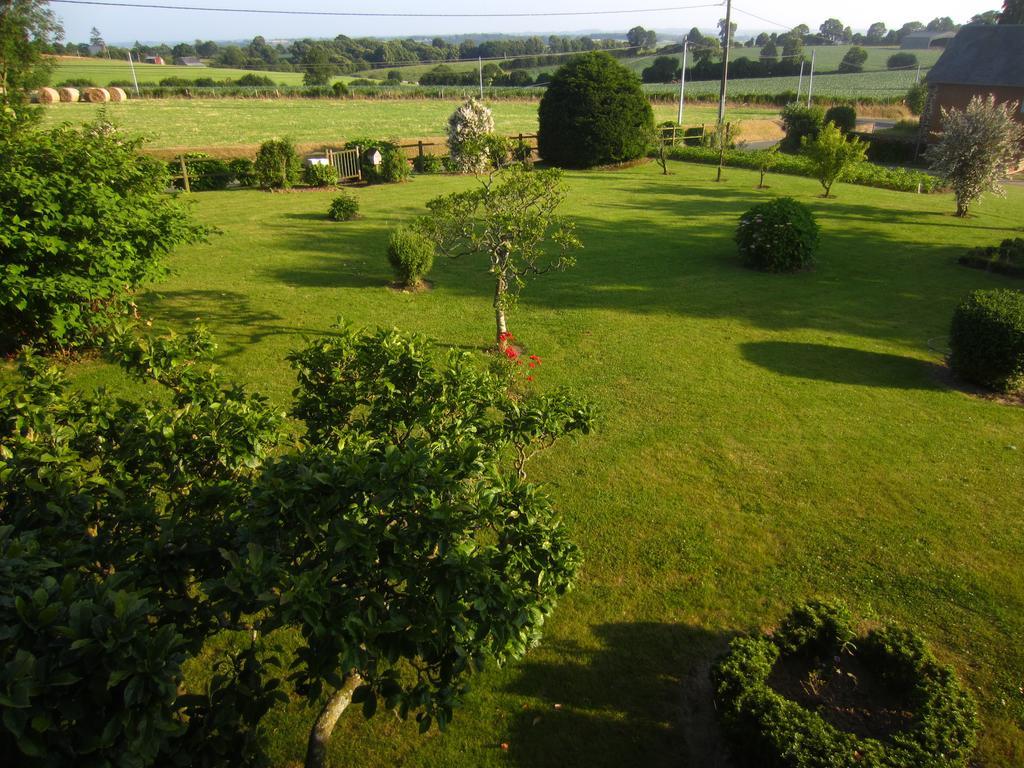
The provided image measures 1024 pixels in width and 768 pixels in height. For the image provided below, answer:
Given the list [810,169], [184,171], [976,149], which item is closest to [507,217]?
[976,149]

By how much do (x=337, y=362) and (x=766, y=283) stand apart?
13.6 meters

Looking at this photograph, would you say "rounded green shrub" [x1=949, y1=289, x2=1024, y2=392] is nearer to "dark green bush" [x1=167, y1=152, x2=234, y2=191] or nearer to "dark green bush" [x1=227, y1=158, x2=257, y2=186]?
"dark green bush" [x1=227, y1=158, x2=257, y2=186]

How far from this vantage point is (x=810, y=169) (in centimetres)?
2569

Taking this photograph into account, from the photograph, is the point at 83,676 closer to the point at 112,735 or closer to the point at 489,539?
the point at 112,735

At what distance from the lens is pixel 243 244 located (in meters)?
18.0

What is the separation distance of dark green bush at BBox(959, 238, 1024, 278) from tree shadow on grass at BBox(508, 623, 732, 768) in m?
15.9

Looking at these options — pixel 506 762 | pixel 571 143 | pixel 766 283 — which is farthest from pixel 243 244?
pixel 571 143

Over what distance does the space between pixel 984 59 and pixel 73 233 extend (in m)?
48.8

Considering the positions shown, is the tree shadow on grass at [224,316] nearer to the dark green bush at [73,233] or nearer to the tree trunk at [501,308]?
the dark green bush at [73,233]

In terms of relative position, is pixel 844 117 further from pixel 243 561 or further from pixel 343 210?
pixel 243 561

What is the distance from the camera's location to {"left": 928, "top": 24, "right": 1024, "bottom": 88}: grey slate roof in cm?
3756

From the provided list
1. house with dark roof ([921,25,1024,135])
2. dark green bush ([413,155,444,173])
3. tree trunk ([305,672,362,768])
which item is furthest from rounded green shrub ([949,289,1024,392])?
house with dark roof ([921,25,1024,135])

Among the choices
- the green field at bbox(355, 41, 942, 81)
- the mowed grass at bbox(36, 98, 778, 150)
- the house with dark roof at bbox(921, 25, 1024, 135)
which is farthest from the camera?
the green field at bbox(355, 41, 942, 81)

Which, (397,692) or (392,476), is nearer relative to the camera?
(397,692)
